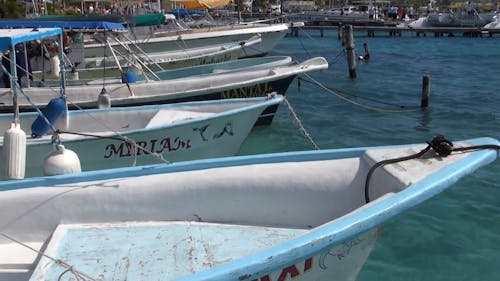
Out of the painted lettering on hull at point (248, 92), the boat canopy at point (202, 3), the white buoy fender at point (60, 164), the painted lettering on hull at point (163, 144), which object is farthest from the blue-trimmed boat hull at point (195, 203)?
the boat canopy at point (202, 3)

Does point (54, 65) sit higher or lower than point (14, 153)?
higher

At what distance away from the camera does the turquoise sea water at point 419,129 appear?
22.1 ft

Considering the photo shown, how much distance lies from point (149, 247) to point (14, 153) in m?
1.99

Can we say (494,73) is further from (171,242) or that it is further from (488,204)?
(171,242)

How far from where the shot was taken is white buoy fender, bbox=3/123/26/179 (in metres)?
5.80

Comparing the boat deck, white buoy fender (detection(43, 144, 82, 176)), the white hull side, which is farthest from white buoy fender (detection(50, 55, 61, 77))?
→ the boat deck

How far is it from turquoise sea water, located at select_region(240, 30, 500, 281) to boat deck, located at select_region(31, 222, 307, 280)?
1.96 m

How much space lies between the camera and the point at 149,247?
488 cm

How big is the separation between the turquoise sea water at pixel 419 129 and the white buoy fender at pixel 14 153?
3.80 metres

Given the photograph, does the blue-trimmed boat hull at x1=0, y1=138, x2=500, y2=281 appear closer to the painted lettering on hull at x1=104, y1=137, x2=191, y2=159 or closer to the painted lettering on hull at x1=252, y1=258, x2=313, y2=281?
the painted lettering on hull at x1=252, y1=258, x2=313, y2=281

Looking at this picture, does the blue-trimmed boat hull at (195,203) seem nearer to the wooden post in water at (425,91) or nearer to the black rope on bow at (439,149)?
the black rope on bow at (439,149)

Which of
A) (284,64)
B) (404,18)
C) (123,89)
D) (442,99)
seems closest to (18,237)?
(123,89)

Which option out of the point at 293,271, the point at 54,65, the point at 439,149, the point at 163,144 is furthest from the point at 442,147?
the point at 54,65

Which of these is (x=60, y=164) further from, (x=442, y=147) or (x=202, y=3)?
(x=202, y=3)
